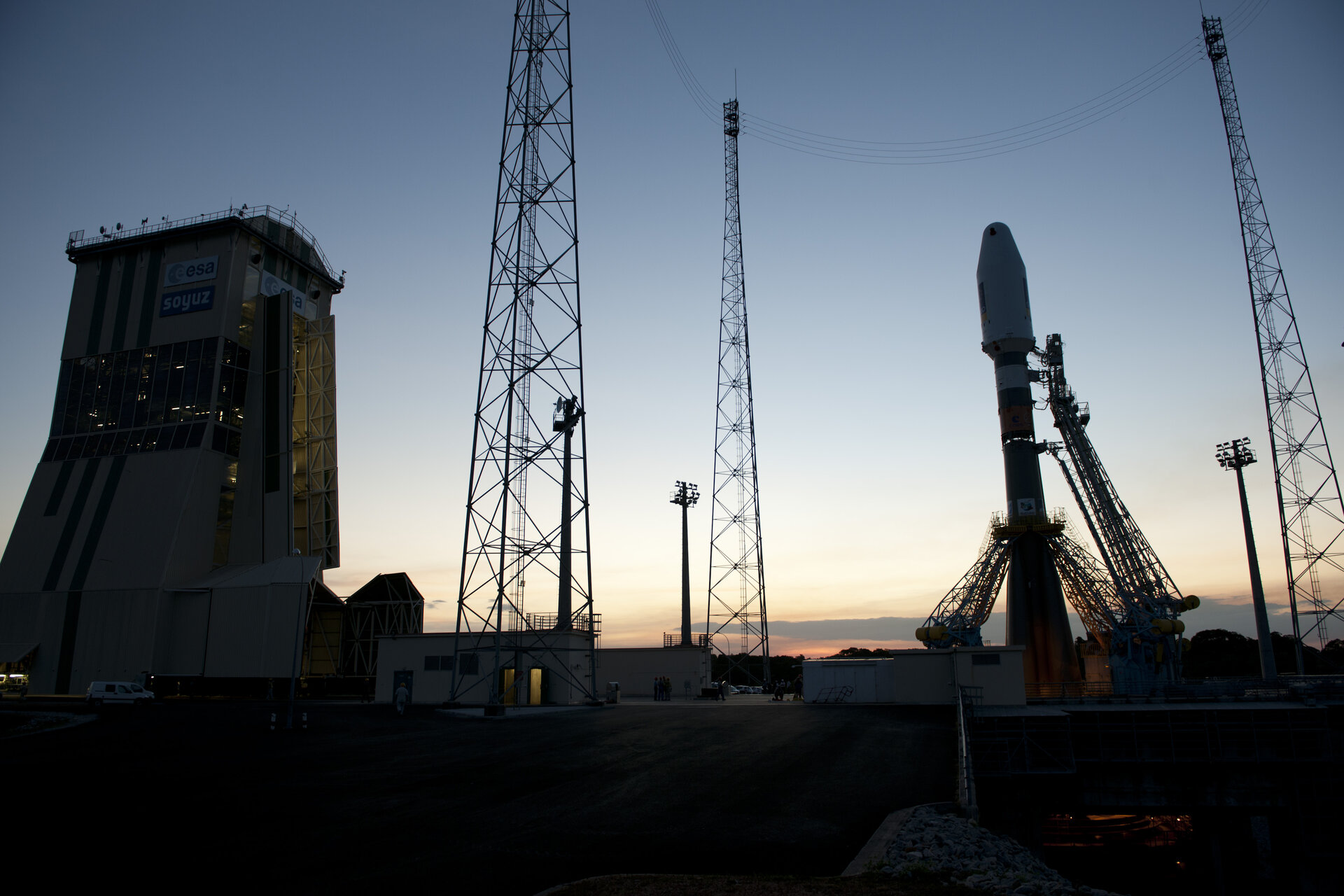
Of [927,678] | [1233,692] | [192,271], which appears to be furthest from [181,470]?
[1233,692]

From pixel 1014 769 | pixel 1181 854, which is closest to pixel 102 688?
pixel 1014 769

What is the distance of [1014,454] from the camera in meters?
45.3

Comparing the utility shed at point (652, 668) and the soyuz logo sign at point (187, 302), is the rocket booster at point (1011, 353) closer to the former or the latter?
the utility shed at point (652, 668)

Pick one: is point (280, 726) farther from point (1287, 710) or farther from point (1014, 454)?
point (1014, 454)

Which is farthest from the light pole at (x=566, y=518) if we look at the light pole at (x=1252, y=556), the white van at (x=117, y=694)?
the light pole at (x=1252, y=556)

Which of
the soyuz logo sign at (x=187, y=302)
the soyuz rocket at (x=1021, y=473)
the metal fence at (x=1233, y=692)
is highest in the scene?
the soyuz logo sign at (x=187, y=302)

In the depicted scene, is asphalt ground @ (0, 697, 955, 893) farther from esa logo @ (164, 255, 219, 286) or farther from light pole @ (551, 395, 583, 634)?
esa logo @ (164, 255, 219, 286)

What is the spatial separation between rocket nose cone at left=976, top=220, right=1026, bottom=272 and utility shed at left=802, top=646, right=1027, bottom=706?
24.0m

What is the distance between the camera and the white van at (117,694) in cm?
3425

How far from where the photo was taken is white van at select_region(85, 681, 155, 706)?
34250mm

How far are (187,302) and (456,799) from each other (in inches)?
2033

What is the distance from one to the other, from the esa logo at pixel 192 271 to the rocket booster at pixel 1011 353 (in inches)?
1947

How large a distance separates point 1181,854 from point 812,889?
86.3 ft

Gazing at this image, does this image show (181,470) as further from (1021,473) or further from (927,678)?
(1021,473)
